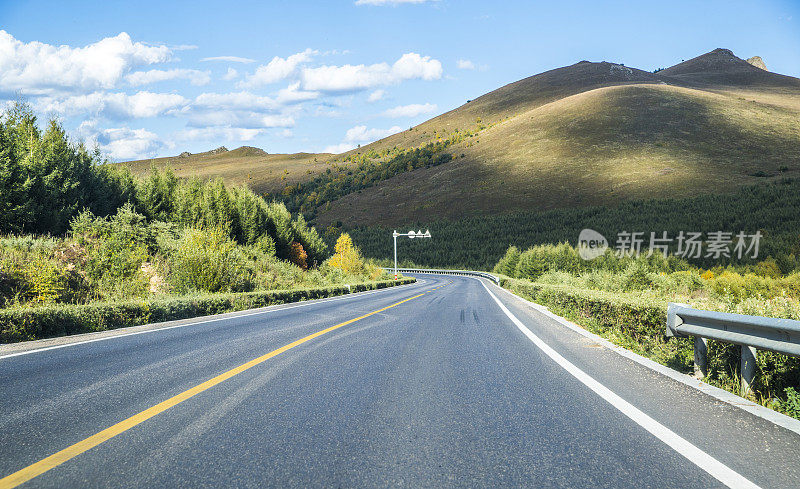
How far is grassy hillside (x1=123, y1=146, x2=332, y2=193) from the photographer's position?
133812mm

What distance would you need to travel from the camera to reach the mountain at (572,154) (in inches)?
3334

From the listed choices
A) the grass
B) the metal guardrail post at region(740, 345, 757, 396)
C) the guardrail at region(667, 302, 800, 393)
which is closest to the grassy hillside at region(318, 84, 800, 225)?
the grass

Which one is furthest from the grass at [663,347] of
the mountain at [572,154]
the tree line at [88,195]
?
the mountain at [572,154]

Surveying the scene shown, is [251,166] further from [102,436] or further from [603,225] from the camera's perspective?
[102,436]

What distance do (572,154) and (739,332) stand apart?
100613mm

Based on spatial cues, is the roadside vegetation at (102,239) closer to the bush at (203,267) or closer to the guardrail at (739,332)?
the bush at (203,267)

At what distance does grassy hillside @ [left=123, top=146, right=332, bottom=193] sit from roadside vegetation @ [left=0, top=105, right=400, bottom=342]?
8611 cm

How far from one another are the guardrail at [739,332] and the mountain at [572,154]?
263 feet

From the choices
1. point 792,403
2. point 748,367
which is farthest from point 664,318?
point 792,403

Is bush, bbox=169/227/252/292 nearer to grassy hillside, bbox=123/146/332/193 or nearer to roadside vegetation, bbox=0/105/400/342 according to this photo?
roadside vegetation, bbox=0/105/400/342

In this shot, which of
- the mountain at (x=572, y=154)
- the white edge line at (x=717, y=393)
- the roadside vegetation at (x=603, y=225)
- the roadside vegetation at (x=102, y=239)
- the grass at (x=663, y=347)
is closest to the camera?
the white edge line at (x=717, y=393)

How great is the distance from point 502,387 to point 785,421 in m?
2.35

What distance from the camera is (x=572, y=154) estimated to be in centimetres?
9869

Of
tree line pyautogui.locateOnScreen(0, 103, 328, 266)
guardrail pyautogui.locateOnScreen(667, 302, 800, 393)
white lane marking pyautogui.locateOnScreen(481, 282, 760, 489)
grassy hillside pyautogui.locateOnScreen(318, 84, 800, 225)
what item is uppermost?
grassy hillside pyautogui.locateOnScreen(318, 84, 800, 225)
